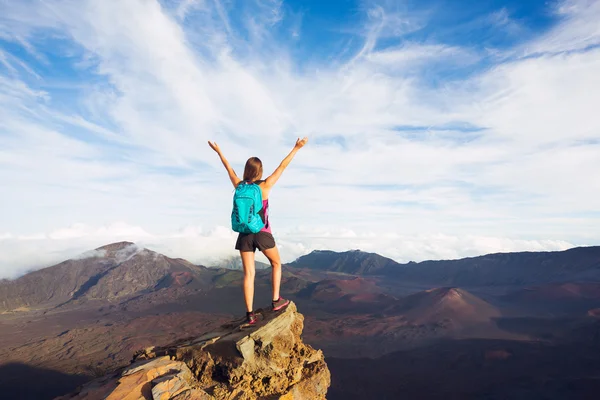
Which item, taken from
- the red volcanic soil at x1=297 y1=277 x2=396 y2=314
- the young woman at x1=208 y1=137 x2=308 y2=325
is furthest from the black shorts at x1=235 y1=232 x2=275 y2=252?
the red volcanic soil at x1=297 y1=277 x2=396 y2=314

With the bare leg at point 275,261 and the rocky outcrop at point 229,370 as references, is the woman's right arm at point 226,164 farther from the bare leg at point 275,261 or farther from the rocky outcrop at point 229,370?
the rocky outcrop at point 229,370

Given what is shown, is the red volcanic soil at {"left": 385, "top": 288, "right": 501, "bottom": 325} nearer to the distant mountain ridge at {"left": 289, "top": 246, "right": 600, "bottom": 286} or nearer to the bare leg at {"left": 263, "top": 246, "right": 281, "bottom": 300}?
the distant mountain ridge at {"left": 289, "top": 246, "right": 600, "bottom": 286}

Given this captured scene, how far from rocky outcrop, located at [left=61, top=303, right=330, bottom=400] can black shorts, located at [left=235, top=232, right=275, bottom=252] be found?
5.55 ft

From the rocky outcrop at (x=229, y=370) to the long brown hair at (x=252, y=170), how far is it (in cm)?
282

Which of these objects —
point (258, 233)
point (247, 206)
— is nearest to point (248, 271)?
point (258, 233)

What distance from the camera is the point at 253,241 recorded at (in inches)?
213

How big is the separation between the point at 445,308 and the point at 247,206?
2606 inches

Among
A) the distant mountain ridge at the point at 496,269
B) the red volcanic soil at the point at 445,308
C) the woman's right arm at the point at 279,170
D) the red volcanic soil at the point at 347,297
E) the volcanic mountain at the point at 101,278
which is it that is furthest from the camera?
the volcanic mountain at the point at 101,278

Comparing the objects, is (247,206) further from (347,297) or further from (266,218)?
(347,297)

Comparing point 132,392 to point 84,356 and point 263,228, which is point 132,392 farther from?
point 84,356

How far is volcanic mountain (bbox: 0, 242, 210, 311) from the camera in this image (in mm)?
94688

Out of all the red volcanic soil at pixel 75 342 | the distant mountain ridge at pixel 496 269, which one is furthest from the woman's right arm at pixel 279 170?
the distant mountain ridge at pixel 496 269

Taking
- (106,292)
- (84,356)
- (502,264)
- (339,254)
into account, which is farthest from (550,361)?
(339,254)

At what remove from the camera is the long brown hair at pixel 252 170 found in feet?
17.0
